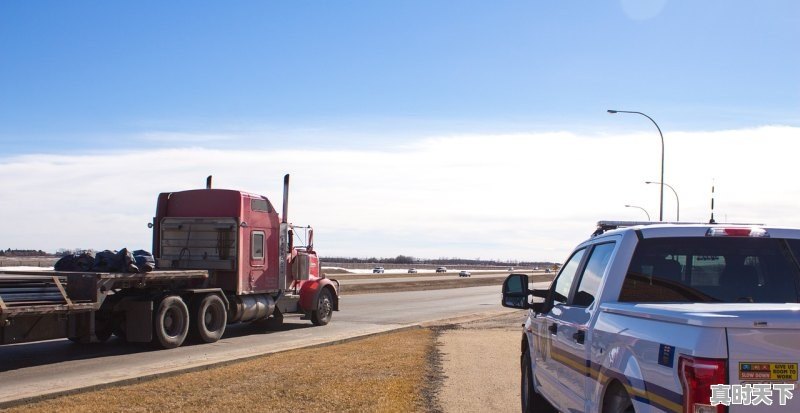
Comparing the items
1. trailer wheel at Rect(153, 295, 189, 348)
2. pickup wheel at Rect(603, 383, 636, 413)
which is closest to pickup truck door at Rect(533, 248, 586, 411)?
pickup wheel at Rect(603, 383, 636, 413)

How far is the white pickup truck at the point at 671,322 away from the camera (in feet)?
12.8

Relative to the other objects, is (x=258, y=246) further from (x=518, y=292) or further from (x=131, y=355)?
(x=518, y=292)

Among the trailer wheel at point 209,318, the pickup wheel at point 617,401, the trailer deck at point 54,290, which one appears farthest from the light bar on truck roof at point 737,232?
the trailer wheel at point 209,318

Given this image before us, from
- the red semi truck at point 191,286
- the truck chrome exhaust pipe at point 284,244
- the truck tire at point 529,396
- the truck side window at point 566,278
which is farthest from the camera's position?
the truck chrome exhaust pipe at point 284,244

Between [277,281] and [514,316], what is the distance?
33.0 ft

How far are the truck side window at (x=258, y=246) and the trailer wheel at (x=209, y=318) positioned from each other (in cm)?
182

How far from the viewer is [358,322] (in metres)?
24.2

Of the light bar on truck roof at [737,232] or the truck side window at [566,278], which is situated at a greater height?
the light bar on truck roof at [737,232]

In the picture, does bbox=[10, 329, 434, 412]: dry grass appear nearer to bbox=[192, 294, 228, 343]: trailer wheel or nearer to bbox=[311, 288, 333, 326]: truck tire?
bbox=[192, 294, 228, 343]: trailer wheel

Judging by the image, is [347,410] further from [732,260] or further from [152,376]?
[732,260]

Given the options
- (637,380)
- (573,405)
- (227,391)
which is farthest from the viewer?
(227,391)

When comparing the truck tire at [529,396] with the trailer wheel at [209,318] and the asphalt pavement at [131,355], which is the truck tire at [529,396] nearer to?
the asphalt pavement at [131,355]

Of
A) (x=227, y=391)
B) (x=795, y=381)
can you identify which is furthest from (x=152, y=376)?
(x=795, y=381)

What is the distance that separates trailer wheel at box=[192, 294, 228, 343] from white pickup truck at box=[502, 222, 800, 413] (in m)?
11.4
